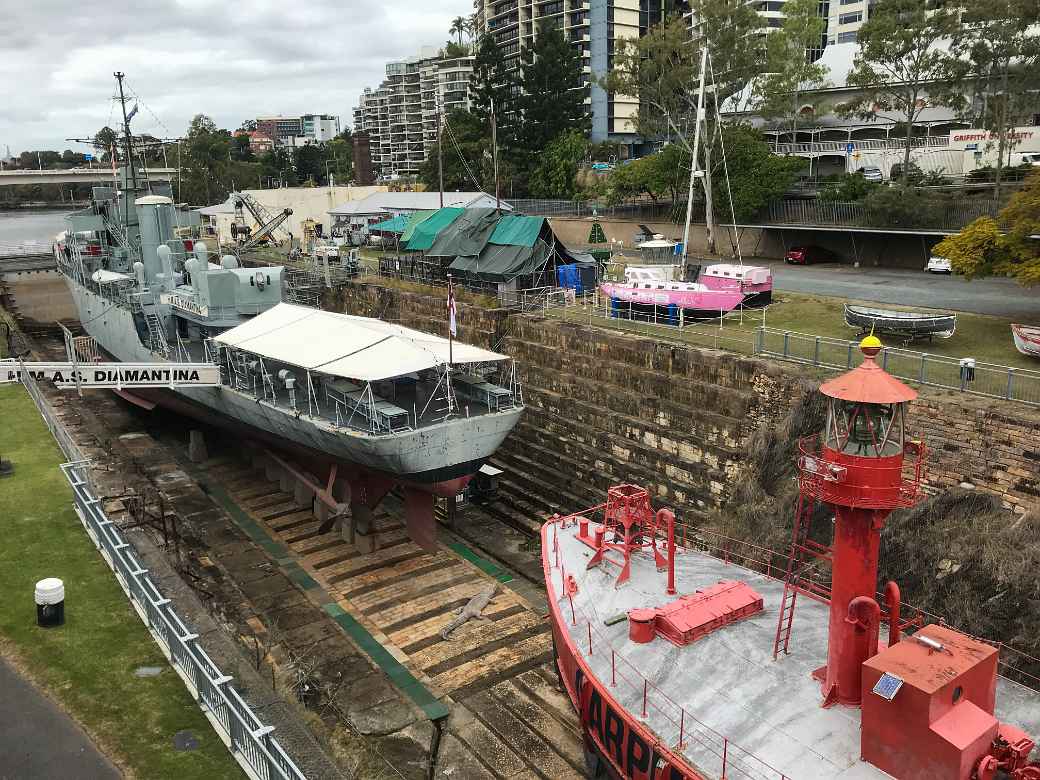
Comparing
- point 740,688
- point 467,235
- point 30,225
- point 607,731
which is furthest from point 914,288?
point 30,225

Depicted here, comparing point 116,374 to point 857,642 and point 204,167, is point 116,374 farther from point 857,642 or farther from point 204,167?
point 204,167

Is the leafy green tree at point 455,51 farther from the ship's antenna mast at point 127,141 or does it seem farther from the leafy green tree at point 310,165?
the ship's antenna mast at point 127,141

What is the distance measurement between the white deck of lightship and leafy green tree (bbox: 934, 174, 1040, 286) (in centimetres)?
1246

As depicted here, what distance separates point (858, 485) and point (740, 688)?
11.8ft

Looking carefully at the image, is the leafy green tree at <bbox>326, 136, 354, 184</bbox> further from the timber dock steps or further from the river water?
the timber dock steps

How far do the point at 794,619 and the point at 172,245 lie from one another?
33636 millimetres

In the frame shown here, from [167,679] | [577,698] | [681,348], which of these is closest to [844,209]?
[681,348]

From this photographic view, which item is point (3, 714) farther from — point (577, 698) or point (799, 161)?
point (799, 161)

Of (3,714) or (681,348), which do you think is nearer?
(3,714)

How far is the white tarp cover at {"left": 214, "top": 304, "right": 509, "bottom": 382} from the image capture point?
69.8 ft

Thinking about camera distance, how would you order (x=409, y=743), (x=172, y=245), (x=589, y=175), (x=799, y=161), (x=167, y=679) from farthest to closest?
(x=589, y=175) < (x=799, y=161) < (x=172, y=245) < (x=409, y=743) < (x=167, y=679)

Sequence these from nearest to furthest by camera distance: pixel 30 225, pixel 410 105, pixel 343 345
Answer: pixel 343 345, pixel 30 225, pixel 410 105

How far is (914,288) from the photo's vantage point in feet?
99.8

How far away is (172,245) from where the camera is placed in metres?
37.2
